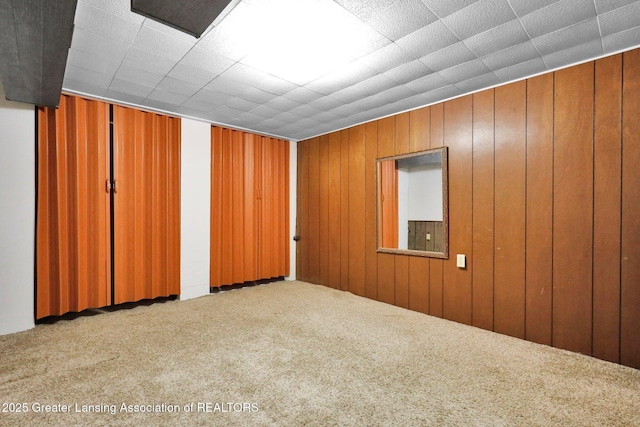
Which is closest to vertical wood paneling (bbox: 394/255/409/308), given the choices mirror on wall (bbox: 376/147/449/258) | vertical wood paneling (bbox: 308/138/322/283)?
mirror on wall (bbox: 376/147/449/258)

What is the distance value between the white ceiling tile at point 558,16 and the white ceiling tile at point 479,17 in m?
0.13

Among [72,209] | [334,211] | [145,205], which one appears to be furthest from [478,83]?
[72,209]

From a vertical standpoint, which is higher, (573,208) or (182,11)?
(182,11)

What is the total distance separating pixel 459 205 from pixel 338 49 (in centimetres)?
181

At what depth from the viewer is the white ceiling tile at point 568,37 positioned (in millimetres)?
1773

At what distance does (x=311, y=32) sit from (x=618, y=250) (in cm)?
257

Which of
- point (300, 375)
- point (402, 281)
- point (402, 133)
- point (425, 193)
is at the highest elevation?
point (402, 133)

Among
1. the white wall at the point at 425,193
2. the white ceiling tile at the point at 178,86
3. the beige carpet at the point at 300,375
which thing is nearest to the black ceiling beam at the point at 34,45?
the white ceiling tile at the point at 178,86

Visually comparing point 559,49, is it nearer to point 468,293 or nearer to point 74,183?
point 468,293

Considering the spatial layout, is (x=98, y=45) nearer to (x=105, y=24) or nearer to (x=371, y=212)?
(x=105, y=24)

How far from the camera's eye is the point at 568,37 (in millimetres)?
1873

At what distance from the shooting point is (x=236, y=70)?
234 centimetres

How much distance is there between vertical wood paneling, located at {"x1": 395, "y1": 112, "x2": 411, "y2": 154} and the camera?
126 inches

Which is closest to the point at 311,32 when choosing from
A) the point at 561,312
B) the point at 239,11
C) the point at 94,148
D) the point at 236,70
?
the point at 239,11
